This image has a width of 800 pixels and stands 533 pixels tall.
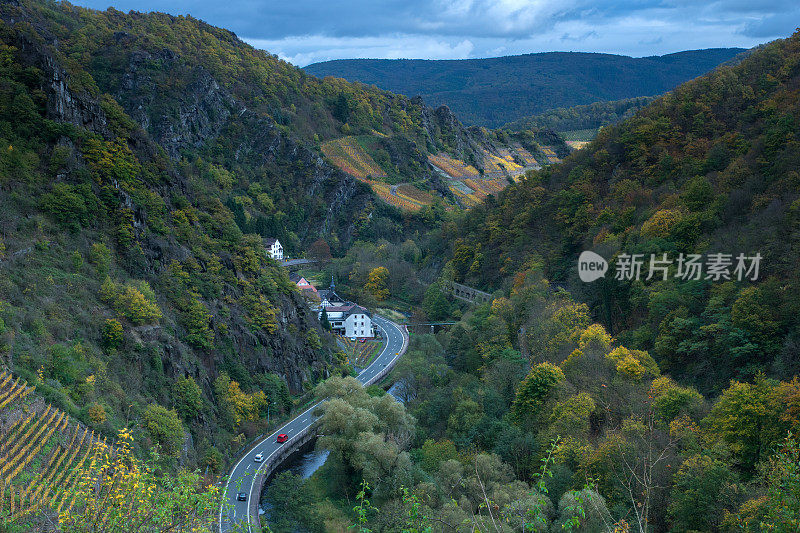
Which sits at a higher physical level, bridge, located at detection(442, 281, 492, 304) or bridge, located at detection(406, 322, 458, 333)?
bridge, located at detection(442, 281, 492, 304)

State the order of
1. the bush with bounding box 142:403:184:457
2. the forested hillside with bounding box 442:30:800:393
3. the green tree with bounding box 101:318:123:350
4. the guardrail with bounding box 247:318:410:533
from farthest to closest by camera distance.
Answer: the guardrail with bounding box 247:318:410:533 → the green tree with bounding box 101:318:123:350 → the bush with bounding box 142:403:184:457 → the forested hillside with bounding box 442:30:800:393

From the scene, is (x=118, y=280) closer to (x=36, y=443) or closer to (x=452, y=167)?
(x=36, y=443)

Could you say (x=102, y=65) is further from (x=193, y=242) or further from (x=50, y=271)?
(x=50, y=271)

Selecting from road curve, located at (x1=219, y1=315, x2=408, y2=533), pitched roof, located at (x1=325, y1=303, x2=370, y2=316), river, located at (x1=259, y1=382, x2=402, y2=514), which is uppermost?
pitched roof, located at (x1=325, y1=303, x2=370, y2=316)

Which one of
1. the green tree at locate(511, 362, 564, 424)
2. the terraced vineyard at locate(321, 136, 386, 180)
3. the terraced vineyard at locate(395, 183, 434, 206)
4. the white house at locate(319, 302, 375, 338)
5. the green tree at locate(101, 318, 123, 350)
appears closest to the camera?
the green tree at locate(511, 362, 564, 424)

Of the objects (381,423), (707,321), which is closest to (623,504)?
(707,321)

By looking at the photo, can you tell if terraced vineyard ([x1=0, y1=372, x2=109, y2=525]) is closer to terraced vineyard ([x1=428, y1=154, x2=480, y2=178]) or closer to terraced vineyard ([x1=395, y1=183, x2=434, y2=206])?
terraced vineyard ([x1=395, y1=183, x2=434, y2=206])

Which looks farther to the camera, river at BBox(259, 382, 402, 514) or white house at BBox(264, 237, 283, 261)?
white house at BBox(264, 237, 283, 261)

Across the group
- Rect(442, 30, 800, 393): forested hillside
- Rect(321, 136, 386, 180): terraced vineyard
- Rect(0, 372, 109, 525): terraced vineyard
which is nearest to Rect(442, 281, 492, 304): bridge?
Rect(442, 30, 800, 393): forested hillside
